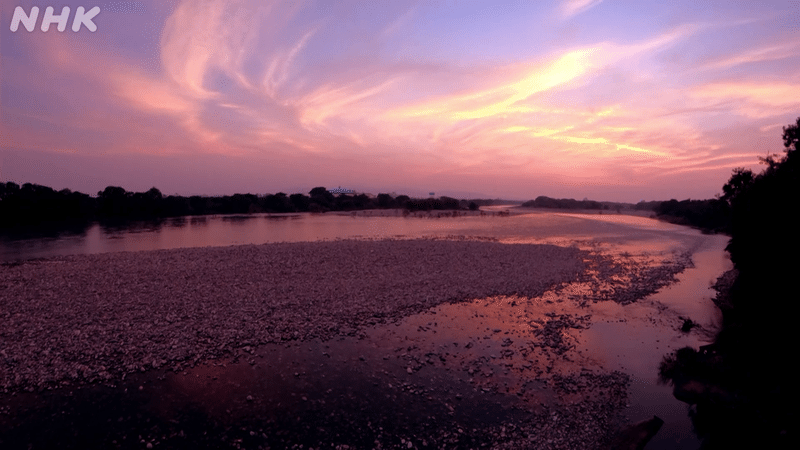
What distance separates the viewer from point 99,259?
24.0 metres

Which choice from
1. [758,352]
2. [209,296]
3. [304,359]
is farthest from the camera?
[209,296]

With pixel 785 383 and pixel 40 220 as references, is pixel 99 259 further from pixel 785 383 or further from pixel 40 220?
pixel 40 220

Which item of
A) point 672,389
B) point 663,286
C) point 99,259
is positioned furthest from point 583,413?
point 99,259

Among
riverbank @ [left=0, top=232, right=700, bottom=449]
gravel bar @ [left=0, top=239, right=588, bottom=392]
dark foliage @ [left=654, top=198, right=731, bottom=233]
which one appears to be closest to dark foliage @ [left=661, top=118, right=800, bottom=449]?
riverbank @ [left=0, top=232, right=700, bottom=449]

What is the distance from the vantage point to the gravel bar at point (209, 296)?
10.5 m

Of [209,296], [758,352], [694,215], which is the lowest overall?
[209,296]

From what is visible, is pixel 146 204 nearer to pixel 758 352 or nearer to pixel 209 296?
pixel 209 296

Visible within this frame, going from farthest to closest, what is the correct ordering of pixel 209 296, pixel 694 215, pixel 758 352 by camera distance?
pixel 694 215 → pixel 209 296 → pixel 758 352

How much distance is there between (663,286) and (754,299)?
12293 millimetres

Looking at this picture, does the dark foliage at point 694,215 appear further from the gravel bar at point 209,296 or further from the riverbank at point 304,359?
the riverbank at point 304,359

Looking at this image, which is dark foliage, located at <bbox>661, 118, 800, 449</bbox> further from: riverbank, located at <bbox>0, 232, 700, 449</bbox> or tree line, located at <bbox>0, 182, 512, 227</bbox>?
tree line, located at <bbox>0, 182, 512, 227</bbox>

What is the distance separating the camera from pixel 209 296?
52.7ft

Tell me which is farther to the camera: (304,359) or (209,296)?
(209,296)

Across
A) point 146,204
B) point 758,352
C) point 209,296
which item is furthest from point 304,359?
point 146,204
